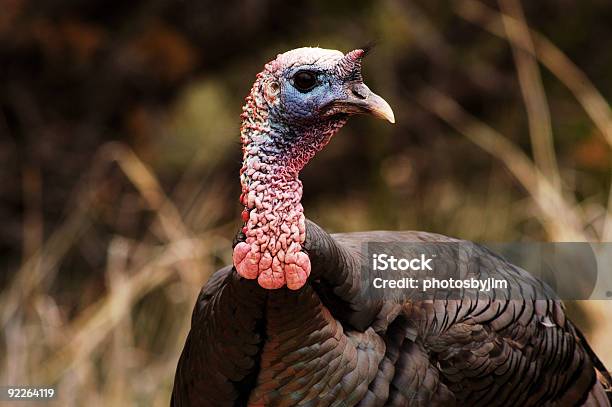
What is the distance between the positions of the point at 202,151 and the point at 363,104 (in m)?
3.48

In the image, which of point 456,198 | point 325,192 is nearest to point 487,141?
point 456,198

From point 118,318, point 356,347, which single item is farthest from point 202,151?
point 356,347

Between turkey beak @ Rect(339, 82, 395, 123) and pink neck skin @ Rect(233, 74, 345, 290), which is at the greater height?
turkey beak @ Rect(339, 82, 395, 123)

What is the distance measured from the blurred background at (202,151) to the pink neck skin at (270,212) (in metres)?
1.80

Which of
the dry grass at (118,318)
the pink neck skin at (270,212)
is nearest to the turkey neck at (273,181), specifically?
the pink neck skin at (270,212)

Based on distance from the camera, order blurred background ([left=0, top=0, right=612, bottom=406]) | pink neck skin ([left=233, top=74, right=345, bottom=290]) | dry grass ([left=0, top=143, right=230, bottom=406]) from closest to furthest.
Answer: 1. pink neck skin ([left=233, top=74, right=345, bottom=290])
2. dry grass ([left=0, top=143, right=230, bottom=406])
3. blurred background ([left=0, top=0, right=612, bottom=406])

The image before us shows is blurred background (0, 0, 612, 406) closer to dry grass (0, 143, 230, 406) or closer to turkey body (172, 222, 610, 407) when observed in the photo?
dry grass (0, 143, 230, 406)

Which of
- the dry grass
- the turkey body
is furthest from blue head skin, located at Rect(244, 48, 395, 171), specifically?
the dry grass

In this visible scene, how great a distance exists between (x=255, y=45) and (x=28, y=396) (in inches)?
99.2

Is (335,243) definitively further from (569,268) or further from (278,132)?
(569,268)

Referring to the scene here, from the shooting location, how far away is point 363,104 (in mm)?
2389

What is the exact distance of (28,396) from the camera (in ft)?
13.6

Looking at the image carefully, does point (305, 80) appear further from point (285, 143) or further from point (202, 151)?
point (202, 151)

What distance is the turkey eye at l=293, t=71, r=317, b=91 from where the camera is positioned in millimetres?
2379
